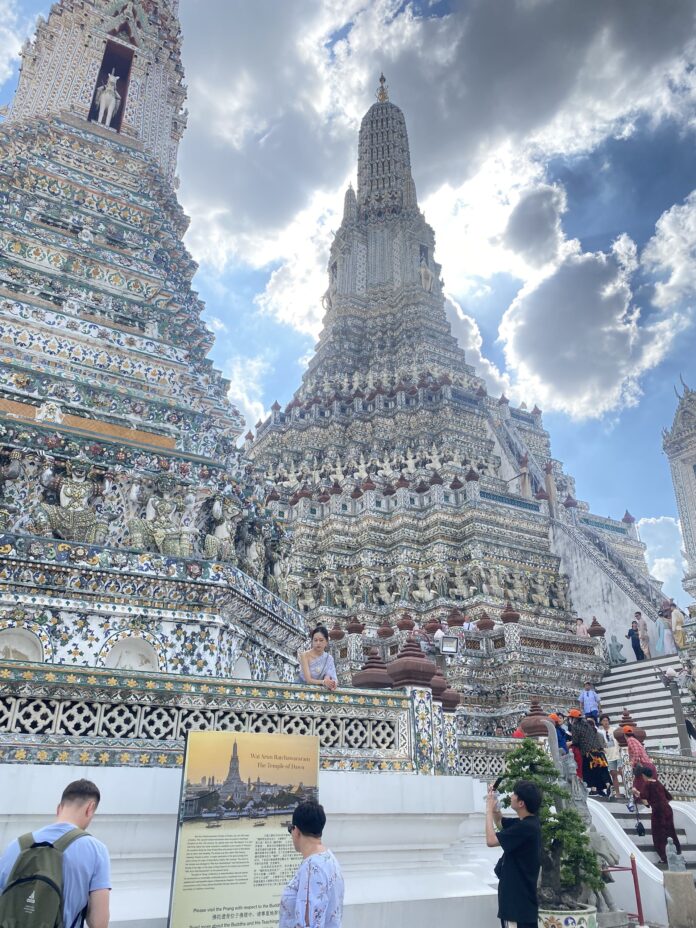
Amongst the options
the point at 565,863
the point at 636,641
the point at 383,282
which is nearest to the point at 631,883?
the point at 565,863

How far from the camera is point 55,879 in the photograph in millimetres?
3025

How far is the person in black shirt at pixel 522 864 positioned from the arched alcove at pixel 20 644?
6.14 metres

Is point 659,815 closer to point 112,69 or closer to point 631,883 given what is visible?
point 631,883

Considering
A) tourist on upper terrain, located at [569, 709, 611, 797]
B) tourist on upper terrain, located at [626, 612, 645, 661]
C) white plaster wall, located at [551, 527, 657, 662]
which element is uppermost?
white plaster wall, located at [551, 527, 657, 662]

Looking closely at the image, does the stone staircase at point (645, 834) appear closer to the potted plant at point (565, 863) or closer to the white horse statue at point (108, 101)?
the potted plant at point (565, 863)

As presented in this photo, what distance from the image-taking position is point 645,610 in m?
25.2

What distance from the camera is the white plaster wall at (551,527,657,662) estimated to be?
2562cm

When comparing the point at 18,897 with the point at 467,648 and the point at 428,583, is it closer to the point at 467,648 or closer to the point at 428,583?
the point at 467,648

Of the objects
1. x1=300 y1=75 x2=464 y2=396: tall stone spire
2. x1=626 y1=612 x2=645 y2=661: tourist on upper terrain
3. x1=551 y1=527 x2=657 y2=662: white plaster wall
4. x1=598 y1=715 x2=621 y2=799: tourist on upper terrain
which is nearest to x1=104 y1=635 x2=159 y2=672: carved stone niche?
x1=598 y1=715 x2=621 y2=799: tourist on upper terrain

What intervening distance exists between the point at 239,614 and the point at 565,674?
14.8 m

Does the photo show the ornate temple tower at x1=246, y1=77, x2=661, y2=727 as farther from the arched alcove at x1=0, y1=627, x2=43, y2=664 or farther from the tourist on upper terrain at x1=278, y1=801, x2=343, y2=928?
the tourist on upper terrain at x1=278, y1=801, x2=343, y2=928

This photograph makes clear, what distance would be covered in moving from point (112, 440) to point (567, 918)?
8478 millimetres

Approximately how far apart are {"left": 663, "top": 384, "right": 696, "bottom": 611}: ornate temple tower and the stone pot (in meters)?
49.2

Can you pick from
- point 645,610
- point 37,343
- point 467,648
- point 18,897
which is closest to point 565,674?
point 467,648
